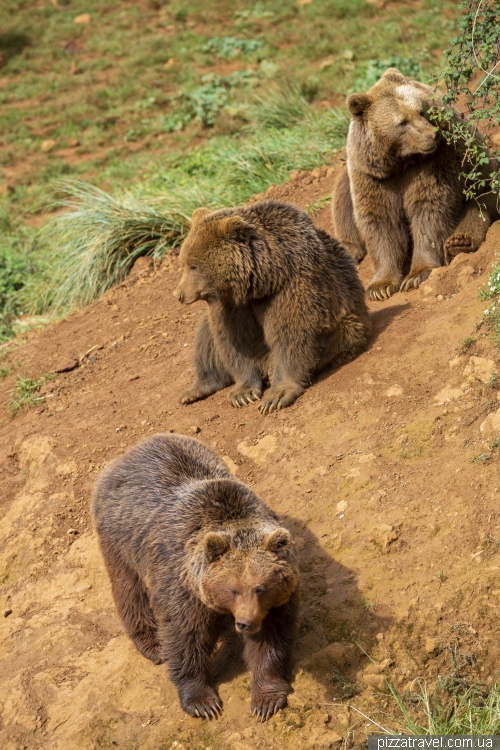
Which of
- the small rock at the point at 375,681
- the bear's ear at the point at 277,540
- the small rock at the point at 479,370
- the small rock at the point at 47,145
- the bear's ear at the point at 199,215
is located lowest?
the small rock at the point at 375,681

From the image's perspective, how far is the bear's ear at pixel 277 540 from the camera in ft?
13.6

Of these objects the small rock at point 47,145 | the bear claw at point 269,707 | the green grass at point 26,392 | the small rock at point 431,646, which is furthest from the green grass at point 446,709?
the small rock at point 47,145

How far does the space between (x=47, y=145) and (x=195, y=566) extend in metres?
12.0

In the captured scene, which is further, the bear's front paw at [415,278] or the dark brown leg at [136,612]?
the bear's front paw at [415,278]

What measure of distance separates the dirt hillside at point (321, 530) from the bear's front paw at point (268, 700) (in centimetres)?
5

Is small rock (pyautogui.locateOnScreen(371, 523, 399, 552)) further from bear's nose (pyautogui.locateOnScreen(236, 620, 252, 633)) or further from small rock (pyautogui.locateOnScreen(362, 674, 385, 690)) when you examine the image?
bear's nose (pyautogui.locateOnScreen(236, 620, 252, 633))

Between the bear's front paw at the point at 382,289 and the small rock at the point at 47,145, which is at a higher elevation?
the small rock at the point at 47,145

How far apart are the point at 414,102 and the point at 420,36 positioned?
8539 millimetres

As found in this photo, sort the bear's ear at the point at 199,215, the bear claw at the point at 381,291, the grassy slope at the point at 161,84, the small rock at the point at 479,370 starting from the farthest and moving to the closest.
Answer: the grassy slope at the point at 161,84 → the bear claw at the point at 381,291 → the bear's ear at the point at 199,215 → the small rock at the point at 479,370

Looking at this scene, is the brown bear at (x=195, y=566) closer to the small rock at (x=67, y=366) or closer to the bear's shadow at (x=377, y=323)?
the bear's shadow at (x=377, y=323)

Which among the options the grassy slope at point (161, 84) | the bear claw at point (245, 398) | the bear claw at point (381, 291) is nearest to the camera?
the bear claw at point (245, 398)

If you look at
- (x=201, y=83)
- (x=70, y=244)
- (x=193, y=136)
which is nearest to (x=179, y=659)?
(x=70, y=244)

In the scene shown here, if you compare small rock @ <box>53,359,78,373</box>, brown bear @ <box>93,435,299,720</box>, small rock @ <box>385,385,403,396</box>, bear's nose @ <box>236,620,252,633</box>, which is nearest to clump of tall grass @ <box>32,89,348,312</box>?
small rock @ <box>53,359,78,373</box>

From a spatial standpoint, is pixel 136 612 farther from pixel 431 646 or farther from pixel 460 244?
pixel 460 244
